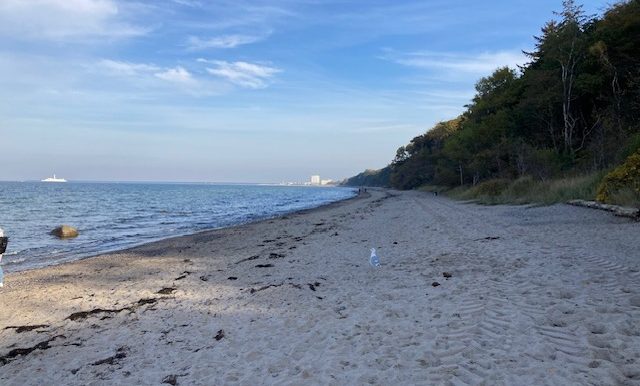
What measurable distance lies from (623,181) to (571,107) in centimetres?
2623

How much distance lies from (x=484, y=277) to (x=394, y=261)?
2801 mm

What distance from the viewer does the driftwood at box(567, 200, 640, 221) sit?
1340 cm

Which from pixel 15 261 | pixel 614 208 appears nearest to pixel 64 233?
pixel 15 261

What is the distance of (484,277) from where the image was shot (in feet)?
26.0

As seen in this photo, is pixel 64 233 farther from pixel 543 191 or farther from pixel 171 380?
pixel 543 191

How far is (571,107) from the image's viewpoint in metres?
39.1

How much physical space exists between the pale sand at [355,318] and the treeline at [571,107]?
48.0 feet

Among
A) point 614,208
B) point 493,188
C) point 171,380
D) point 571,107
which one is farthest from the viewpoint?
point 571,107

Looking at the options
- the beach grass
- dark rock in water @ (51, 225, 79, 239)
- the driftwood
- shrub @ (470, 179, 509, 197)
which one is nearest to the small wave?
dark rock in water @ (51, 225, 79, 239)

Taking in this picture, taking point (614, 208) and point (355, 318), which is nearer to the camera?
point (355, 318)

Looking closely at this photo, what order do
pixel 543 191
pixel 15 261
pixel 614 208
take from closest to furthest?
pixel 15 261 → pixel 614 208 → pixel 543 191

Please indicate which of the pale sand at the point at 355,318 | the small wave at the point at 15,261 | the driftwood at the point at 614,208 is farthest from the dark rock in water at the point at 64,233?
the driftwood at the point at 614,208

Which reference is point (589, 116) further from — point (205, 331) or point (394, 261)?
point (205, 331)

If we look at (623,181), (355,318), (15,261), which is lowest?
(15,261)
